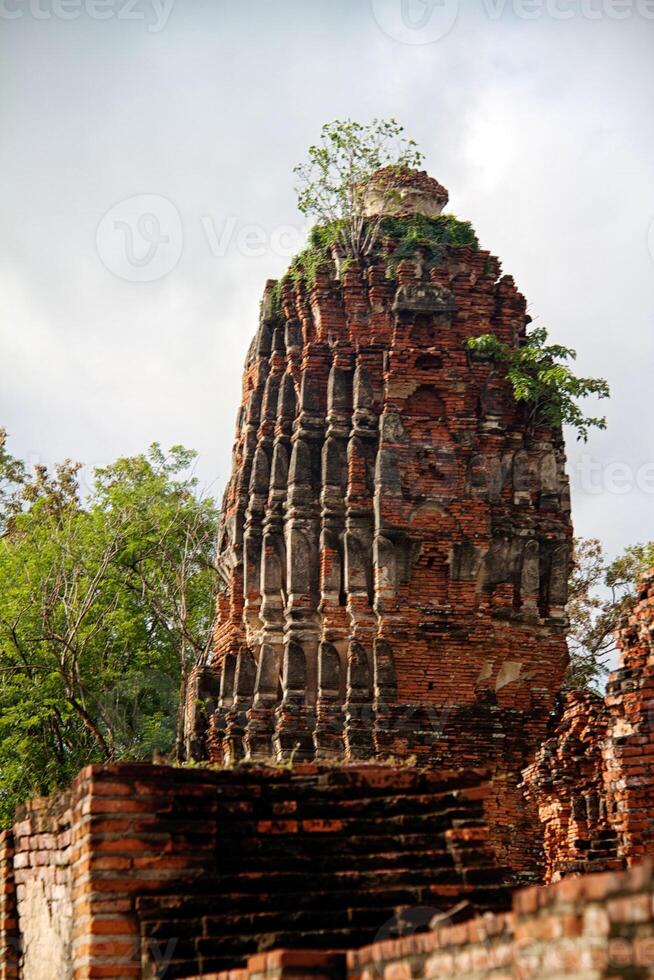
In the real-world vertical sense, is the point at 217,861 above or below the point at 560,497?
below

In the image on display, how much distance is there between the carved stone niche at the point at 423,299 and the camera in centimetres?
2428

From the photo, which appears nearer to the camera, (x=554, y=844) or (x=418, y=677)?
(x=554, y=844)

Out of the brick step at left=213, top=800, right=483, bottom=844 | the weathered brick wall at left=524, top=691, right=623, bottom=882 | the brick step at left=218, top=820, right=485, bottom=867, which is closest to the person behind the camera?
the brick step at left=218, top=820, right=485, bottom=867

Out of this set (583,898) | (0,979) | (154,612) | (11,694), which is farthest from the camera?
(154,612)

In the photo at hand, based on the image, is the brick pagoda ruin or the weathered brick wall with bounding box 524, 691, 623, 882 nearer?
the weathered brick wall with bounding box 524, 691, 623, 882

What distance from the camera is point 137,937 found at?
8484 millimetres

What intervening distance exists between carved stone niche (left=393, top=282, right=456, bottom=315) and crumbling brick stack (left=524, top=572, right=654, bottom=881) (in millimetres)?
8294

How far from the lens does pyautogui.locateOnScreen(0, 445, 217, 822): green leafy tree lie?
91.8 feet

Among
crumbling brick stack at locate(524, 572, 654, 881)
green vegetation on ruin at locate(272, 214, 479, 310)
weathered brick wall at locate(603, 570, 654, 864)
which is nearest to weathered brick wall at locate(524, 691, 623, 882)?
crumbling brick stack at locate(524, 572, 654, 881)

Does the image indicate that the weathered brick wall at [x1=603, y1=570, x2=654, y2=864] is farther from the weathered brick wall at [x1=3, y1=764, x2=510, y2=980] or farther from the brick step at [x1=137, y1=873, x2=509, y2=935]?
the brick step at [x1=137, y1=873, x2=509, y2=935]

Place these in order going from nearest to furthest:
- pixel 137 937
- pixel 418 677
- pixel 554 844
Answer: pixel 137 937 → pixel 554 844 → pixel 418 677

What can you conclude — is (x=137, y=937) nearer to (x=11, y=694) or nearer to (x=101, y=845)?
(x=101, y=845)

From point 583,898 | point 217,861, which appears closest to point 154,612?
point 217,861

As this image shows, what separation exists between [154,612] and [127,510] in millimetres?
2094
